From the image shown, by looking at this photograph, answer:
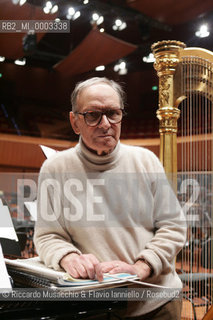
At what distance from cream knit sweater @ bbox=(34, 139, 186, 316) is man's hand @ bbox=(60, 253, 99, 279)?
3 cm

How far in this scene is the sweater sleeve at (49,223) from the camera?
59cm

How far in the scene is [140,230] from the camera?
62 centimetres

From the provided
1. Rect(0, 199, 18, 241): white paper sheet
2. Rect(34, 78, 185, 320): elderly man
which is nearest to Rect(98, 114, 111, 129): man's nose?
Rect(34, 78, 185, 320): elderly man

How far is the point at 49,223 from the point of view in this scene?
0.60 m

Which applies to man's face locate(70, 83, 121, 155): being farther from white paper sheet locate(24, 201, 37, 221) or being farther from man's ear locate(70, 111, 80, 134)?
white paper sheet locate(24, 201, 37, 221)

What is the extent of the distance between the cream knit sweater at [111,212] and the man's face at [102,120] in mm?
20

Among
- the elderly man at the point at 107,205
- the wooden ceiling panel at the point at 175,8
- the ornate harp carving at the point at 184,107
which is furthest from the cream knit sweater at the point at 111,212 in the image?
the wooden ceiling panel at the point at 175,8

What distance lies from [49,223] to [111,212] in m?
0.11

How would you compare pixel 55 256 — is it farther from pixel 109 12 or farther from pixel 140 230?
pixel 109 12

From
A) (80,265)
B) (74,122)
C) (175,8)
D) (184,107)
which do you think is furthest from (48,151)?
(175,8)

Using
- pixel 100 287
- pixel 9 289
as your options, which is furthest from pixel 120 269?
pixel 9 289

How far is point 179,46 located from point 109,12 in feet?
13.8

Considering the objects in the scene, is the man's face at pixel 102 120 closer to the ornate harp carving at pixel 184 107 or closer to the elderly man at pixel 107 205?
the elderly man at pixel 107 205

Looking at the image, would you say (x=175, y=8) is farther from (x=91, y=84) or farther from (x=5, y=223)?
(x=5, y=223)
